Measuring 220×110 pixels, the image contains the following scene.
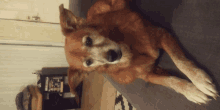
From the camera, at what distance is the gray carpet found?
3.47 feet

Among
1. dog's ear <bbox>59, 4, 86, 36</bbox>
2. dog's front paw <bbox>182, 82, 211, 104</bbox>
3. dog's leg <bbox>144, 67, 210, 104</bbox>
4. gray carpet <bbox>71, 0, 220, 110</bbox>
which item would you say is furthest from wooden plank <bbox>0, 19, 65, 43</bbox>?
dog's front paw <bbox>182, 82, 211, 104</bbox>

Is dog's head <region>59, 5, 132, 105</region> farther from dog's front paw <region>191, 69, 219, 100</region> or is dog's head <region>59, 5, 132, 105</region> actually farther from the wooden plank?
the wooden plank

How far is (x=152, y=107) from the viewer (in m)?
1.68

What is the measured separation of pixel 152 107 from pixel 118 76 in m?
0.57

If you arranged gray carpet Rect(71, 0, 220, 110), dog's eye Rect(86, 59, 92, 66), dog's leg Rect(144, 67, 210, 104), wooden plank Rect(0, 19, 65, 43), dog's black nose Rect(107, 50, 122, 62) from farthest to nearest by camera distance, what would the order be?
wooden plank Rect(0, 19, 65, 43), dog's eye Rect(86, 59, 92, 66), dog's black nose Rect(107, 50, 122, 62), dog's leg Rect(144, 67, 210, 104), gray carpet Rect(71, 0, 220, 110)

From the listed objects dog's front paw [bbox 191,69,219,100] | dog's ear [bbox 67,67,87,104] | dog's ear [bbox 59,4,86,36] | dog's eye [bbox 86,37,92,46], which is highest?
dog's ear [bbox 59,4,86,36]

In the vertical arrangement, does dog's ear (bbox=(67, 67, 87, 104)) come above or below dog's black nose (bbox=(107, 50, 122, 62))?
below

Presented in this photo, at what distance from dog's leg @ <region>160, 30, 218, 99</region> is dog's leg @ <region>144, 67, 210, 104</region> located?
5 centimetres

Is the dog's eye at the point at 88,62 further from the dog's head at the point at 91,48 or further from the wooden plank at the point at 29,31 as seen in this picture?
the wooden plank at the point at 29,31

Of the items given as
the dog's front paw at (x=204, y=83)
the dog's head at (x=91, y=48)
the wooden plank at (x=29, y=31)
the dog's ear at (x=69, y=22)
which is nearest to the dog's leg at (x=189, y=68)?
the dog's front paw at (x=204, y=83)

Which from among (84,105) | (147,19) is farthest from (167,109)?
(84,105)

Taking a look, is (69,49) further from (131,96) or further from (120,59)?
(131,96)

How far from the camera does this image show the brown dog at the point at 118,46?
1.41 metres

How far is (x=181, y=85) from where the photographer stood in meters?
1.26
